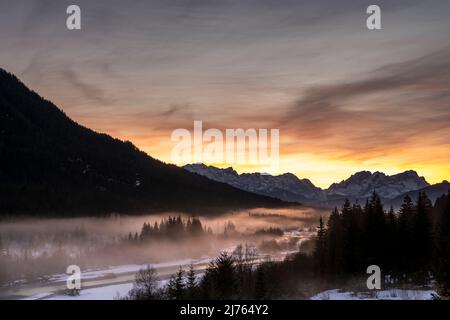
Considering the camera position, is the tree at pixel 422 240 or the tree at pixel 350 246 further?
the tree at pixel 350 246

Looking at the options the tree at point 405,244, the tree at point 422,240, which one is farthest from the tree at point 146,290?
the tree at point 422,240

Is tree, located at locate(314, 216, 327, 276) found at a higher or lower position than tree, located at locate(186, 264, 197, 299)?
lower

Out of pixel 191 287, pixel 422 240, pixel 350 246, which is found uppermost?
pixel 422 240

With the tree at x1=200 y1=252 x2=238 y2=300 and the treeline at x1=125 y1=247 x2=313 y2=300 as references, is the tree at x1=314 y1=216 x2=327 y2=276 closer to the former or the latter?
the treeline at x1=125 y1=247 x2=313 y2=300

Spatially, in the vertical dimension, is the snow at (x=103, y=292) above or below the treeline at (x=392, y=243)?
below

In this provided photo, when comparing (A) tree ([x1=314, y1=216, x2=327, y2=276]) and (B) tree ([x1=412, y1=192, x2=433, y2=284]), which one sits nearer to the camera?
(B) tree ([x1=412, y1=192, x2=433, y2=284])

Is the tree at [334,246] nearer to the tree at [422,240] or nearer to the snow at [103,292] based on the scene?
the tree at [422,240]

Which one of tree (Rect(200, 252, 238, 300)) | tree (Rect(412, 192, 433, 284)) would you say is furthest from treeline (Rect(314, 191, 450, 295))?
tree (Rect(200, 252, 238, 300))

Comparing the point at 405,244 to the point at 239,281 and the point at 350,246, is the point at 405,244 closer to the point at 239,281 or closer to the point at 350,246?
the point at 350,246

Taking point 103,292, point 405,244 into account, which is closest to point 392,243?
point 405,244

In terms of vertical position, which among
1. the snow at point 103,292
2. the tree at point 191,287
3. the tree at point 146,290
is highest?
the tree at point 191,287

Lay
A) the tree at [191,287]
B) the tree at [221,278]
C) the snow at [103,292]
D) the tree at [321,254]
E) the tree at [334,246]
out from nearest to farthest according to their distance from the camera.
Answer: the tree at [191,287]
the tree at [221,278]
the tree at [334,246]
the tree at [321,254]
the snow at [103,292]
